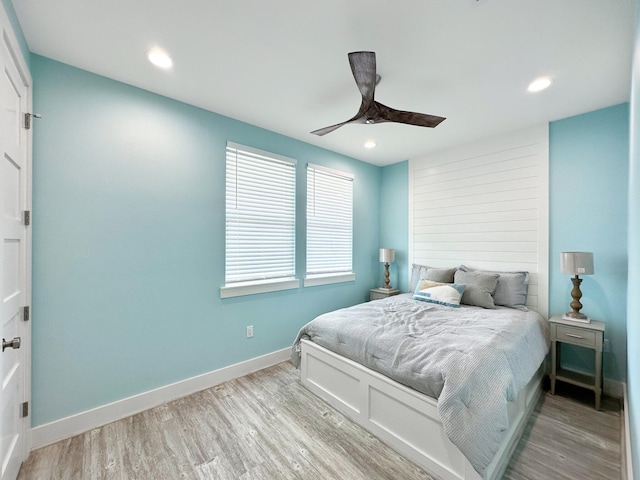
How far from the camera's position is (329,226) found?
368 centimetres

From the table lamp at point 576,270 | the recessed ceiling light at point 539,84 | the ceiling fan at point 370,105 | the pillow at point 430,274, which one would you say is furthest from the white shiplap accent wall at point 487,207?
the ceiling fan at point 370,105

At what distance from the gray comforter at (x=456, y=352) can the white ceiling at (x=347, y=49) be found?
192cm

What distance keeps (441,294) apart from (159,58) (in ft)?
10.5

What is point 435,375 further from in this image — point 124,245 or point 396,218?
point 396,218

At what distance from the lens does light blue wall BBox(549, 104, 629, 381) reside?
2.44 metres

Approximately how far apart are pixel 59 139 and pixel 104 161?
0.27 m

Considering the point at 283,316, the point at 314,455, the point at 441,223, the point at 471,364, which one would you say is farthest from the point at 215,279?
the point at 441,223

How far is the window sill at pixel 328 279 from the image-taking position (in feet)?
11.2

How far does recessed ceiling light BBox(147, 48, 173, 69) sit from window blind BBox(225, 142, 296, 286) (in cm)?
87

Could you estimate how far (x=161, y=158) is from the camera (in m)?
2.34

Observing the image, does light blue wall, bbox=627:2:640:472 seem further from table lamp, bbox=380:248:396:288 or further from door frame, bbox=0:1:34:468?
door frame, bbox=0:1:34:468

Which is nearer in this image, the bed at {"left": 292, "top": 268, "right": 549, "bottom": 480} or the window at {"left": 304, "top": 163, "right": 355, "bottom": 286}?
the bed at {"left": 292, "top": 268, "right": 549, "bottom": 480}

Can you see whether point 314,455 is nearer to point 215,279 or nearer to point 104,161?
point 215,279

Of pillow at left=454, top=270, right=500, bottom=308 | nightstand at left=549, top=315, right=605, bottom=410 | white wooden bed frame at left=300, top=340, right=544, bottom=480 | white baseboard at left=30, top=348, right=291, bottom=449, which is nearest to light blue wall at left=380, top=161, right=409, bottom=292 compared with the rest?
pillow at left=454, top=270, right=500, bottom=308
